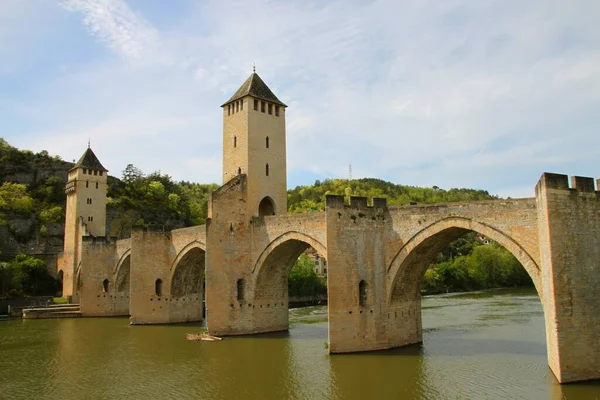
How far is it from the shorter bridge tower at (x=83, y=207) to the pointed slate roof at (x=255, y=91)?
23004 millimetres

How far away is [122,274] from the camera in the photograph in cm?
3719

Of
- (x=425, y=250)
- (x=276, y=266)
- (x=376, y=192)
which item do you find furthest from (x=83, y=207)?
(x=376, y=192)

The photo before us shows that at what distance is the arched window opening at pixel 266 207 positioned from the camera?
26612mm

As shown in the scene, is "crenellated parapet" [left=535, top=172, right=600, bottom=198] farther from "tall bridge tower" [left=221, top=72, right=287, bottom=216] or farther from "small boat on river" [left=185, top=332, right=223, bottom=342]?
"small boat on river" [left=185, top=332, right=223, bottom=342]

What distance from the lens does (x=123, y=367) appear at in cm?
1825

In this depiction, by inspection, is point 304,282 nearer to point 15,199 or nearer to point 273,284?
point 273,284

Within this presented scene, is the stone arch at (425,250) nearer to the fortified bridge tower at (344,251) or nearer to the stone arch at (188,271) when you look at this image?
the fortified bridge tower at (344,251)

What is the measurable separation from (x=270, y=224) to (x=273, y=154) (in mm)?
4350

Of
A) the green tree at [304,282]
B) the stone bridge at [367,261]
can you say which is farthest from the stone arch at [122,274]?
the green tree at [304,282]

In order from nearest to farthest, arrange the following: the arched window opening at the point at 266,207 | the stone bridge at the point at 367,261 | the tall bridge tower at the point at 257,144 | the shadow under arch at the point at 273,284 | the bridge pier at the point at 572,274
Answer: the bridge pier at the point at 572,274 < the stone bridge at the point at 367,261 < the shadow under arch at the point at 273,284 < the tall bridge tower at the point at 257,144 < the arched window opening at the point at 266,207

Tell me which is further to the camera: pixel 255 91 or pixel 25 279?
pixel 25 279

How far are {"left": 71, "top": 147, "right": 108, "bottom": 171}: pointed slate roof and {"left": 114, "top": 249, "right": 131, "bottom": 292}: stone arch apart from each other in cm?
1250

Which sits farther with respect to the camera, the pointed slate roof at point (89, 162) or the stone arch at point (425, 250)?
the pointed slate roof at point (89, 162)

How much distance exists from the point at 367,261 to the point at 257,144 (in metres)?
9.58
